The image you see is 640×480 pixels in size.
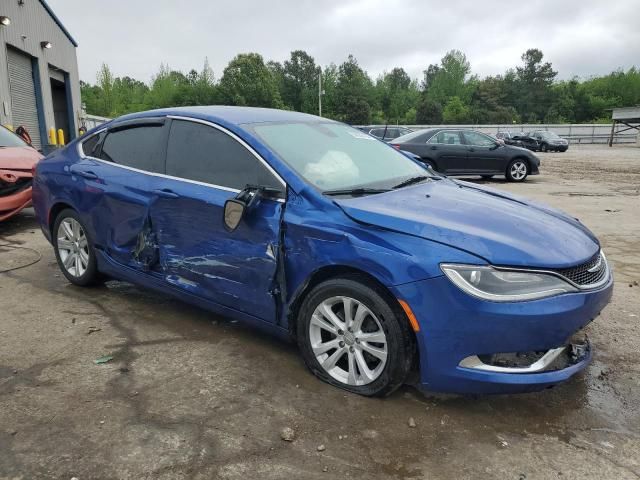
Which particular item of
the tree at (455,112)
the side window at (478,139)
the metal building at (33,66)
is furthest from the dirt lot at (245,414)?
the tree at (455,112)

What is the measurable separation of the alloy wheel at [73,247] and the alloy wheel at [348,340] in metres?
2.52

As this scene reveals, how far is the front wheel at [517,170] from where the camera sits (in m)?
14.3

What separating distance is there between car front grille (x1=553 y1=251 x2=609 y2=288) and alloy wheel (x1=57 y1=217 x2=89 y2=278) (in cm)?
373

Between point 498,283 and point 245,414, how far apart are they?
4.81ft

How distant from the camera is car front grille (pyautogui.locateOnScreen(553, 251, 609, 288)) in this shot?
8.84ft

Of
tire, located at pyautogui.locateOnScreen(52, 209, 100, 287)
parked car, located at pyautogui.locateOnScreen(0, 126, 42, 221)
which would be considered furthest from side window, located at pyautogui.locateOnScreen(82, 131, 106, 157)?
parked car, located at pyautogui.locateOnScreen(0, 126, 42, 221)

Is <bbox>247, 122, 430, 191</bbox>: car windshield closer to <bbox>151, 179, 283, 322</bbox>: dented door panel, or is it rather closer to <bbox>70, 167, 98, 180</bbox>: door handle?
<bbox>151, 179, 283, 322</bbox>: dented door panel

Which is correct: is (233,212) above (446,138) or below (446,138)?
below

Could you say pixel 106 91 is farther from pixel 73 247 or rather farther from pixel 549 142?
pixel 73 247

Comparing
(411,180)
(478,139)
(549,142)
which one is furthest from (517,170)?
(549,142)

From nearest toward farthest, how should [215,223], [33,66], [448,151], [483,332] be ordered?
[483,332], [215,223], [448,151], [33,66]

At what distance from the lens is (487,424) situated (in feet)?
9.02

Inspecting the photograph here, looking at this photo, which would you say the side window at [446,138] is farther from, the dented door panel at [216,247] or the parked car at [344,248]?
the dented door panel at [216,247]

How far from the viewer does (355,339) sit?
292 centimetres
